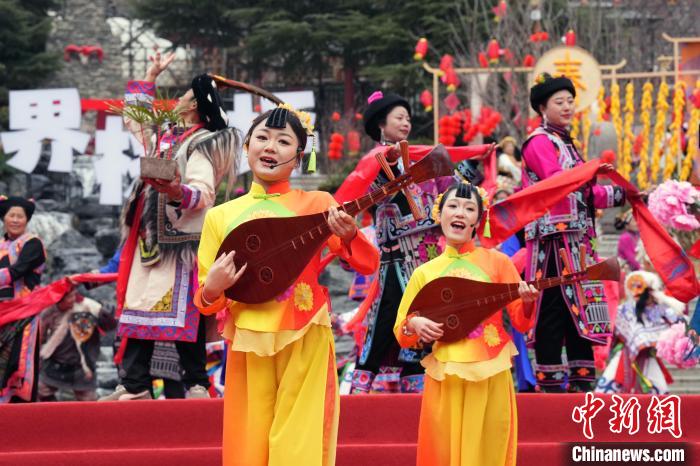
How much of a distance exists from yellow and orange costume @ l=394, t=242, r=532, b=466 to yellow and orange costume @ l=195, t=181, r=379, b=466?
586 millimetres

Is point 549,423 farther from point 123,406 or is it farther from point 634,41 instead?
point 634,41

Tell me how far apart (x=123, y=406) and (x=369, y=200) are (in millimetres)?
2053

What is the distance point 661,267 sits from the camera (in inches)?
239

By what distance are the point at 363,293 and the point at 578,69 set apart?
23.4 ft

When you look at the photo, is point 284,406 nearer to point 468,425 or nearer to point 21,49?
point 468,425

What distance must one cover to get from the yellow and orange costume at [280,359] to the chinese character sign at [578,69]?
10.5 meters

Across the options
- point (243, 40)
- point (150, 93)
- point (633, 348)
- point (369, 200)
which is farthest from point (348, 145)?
point (369, 200)

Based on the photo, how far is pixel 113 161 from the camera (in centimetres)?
1550

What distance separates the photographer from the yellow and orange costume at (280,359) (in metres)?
4.30

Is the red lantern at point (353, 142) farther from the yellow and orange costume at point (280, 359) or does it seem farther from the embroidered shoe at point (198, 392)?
the yellow and orange costume at point (280, 359)

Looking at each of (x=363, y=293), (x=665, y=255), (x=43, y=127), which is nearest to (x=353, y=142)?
(x=43, y=127)

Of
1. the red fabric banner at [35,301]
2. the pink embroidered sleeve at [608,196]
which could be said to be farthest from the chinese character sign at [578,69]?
the pink embroidered sleeve at [608,196]

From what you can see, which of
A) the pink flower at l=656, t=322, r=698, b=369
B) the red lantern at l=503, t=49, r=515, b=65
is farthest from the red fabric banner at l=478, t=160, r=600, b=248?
the red lantern at l=503, t=49, r=515, b=65

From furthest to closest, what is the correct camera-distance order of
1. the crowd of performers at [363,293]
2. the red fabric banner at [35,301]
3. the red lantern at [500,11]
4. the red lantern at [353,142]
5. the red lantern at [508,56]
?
1. the red lantern at [353,142]
2. the red lantern at [508,56]
3. the red lantern at [500,11]
4. the red fabric banner at [35,301]
5. the crowd of performers at [363,293]
